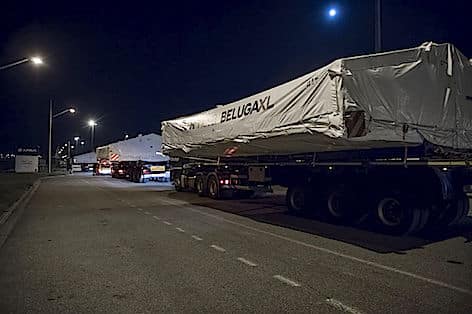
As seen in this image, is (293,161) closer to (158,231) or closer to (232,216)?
(232,216)

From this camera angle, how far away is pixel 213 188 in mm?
19938

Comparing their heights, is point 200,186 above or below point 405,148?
below

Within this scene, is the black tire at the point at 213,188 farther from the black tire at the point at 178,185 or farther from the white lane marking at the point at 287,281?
the white lane marking at the point at 287,281

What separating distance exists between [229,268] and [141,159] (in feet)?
103

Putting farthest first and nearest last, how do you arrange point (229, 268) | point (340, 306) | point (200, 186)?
point (200, 186) < point (229, 268) < point (340, 306)

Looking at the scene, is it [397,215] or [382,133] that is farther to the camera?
[397,215]

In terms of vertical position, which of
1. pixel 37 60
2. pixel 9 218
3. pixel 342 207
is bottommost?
pixel 9 218

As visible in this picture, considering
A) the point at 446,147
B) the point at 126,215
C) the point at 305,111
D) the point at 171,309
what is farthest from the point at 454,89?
the point at 126,215

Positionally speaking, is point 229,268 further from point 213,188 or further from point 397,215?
point 213,188

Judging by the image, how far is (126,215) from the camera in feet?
47.0

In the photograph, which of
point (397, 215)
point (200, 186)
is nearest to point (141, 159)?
point (200, 186)

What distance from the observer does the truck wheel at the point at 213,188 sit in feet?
63.9

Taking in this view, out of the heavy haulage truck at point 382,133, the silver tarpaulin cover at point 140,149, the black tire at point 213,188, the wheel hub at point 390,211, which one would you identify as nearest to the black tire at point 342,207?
the heavy haulage truck at point 382,133

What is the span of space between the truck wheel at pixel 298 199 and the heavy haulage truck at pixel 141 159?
20359mm
